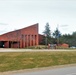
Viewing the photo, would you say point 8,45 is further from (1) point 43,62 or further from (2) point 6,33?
(1) point 43,62

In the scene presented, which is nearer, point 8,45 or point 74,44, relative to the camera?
point 8,45

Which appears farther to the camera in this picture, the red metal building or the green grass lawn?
the red metal building

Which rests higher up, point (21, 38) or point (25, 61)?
point (21, 38)

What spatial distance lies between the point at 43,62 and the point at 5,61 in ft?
13.9

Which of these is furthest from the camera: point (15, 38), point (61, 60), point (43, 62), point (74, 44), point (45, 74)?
point (74, 44)

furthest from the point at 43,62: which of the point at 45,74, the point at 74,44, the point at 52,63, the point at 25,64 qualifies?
the point at 74,44

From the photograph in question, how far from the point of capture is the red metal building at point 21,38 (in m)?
97.4

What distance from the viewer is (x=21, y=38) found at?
98.2 m

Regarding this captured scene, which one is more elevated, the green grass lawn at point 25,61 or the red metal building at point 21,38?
the red metal building at point 21,38

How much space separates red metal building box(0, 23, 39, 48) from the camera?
97.4 meters

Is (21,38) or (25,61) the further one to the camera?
(21,38)

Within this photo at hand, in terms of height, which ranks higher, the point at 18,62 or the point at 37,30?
the point at 37,30

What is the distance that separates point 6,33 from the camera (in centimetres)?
9781

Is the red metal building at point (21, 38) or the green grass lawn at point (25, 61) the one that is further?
the red metal building at point (21, 38)
